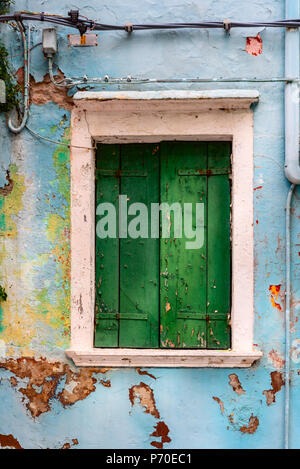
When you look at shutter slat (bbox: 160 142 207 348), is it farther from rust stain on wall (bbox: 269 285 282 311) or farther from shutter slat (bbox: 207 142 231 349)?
rust stain on wall (bbox: 269 285 282 311)

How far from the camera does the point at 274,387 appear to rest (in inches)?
130

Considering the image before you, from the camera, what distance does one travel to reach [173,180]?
346 centimetres

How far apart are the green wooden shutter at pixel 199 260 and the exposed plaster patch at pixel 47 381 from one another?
690 mm

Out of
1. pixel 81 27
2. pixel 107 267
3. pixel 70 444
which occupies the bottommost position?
pixel 70 444

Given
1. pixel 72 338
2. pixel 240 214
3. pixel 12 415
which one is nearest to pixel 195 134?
pixel 240 214

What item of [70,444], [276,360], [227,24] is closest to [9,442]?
[70,444]

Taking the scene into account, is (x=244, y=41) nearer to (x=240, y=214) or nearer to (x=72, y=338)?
(x=240, y=214)

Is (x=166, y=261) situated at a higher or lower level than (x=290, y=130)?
lower

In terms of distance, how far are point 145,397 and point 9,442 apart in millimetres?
1128

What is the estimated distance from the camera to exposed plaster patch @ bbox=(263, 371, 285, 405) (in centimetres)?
331

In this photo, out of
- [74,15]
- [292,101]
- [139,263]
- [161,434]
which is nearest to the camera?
[74,15]

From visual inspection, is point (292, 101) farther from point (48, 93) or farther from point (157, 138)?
point (48, 93)

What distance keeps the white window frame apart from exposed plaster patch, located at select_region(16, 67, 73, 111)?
4.7 inches

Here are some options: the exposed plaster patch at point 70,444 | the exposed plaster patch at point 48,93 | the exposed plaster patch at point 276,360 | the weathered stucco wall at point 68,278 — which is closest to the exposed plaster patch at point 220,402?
the weathered stucco wall at point 68,278
